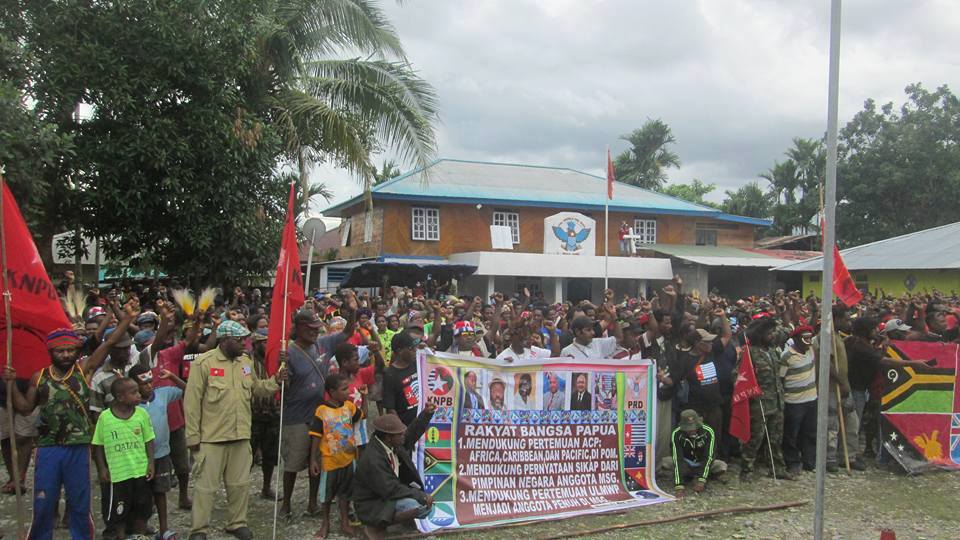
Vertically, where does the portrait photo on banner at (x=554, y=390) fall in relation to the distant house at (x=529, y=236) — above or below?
below

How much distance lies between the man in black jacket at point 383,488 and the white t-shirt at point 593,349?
2811 millimetres

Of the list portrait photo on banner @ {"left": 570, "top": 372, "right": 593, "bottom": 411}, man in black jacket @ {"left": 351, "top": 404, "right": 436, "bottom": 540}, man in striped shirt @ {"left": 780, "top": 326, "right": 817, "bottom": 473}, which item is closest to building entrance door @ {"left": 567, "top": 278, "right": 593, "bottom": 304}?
man in striped shirt @ {"left": 780, "top": 326, "right": 817, "bottom": 473}

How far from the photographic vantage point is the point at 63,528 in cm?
614

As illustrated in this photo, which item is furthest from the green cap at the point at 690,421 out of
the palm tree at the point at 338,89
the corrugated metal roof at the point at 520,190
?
the corrugated metal roof at the point at 520,190

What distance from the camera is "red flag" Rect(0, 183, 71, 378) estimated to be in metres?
4.97

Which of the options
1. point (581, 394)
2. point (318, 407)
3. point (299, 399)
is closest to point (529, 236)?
point (581, 394)

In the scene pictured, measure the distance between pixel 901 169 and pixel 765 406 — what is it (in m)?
35.4

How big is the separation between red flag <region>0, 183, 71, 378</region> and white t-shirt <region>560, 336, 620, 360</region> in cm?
494

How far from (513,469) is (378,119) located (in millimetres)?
10080

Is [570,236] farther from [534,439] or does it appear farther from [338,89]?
[534,439]

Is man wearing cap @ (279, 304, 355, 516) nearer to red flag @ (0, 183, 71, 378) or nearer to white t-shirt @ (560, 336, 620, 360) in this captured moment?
red flag @ (0, 183, 71, 378)

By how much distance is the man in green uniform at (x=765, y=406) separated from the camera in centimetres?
797

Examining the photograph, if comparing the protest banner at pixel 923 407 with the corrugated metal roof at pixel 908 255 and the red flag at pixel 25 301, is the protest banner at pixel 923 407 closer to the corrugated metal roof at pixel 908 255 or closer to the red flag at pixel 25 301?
the red flag at pixel 25 301

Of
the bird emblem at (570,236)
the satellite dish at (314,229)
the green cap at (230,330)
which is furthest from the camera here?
the bird emblem at (570,236)
